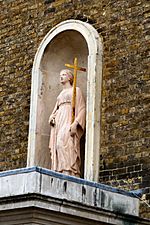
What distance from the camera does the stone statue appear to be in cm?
1470

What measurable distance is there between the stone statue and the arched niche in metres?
0.28

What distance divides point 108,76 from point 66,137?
46.1 inches

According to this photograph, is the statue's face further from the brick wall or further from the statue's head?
the brick wall

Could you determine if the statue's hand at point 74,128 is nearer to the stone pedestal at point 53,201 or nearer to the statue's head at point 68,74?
the statue's head at point 68,74

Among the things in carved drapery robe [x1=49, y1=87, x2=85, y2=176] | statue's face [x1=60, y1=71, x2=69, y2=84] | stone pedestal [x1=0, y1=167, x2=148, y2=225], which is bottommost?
stone pedestal [x1=0, y1=167, x2=148, y2=225]

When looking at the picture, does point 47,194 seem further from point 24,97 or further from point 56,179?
point 24,97

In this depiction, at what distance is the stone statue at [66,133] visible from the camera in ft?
48.2

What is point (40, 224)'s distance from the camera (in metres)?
11.4

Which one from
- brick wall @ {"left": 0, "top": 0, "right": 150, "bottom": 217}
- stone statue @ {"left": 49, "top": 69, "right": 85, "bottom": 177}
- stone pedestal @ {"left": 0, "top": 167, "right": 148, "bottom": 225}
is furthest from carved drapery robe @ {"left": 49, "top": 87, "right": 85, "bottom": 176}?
stone pedestal @ {"left": 0, "top": 167, "right": 148, "bottom": 225}

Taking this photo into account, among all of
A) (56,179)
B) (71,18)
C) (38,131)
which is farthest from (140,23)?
(56,179)

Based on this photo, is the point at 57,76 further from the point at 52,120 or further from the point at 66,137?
the point at 66,137

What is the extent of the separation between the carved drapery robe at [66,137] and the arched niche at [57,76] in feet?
0.90

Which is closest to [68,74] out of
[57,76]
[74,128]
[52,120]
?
[57,76]

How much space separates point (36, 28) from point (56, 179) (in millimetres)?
5166
